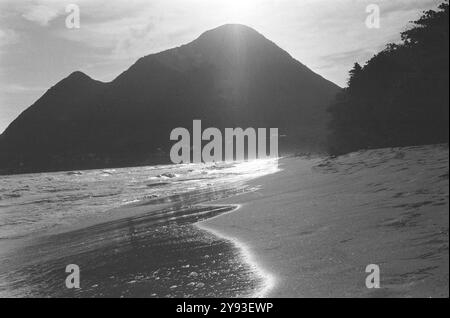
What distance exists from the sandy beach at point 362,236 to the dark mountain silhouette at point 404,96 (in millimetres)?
657

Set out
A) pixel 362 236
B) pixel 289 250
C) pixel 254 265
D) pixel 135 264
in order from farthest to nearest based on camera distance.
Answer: pixel 135 264 < pixel 289 250 < pixel 254 265 < pixel 362 236

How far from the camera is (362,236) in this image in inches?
234

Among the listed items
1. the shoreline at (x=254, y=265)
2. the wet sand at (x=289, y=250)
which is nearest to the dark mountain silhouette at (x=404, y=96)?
the wet sand at (x=289, y=250)

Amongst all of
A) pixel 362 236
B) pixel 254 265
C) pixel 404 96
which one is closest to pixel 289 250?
pixel 254 265

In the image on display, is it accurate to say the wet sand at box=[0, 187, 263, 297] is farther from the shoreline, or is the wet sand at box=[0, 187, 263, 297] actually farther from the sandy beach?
the sandy beach

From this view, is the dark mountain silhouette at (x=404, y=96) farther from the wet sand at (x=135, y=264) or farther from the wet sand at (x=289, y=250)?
the wet sand at (x=135, y=264)

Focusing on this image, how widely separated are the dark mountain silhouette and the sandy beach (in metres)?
0.66

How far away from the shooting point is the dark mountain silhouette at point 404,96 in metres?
5.23

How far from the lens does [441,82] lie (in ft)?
16.0

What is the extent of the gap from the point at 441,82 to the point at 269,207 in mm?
6943

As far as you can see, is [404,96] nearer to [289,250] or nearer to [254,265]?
Result: [289,250]

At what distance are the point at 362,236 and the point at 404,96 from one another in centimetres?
496

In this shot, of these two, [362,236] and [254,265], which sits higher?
[362,236]

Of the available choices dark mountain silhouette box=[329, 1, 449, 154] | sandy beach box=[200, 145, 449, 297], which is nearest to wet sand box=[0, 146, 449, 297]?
sandy beach box=[200, 145, 449, 297]
